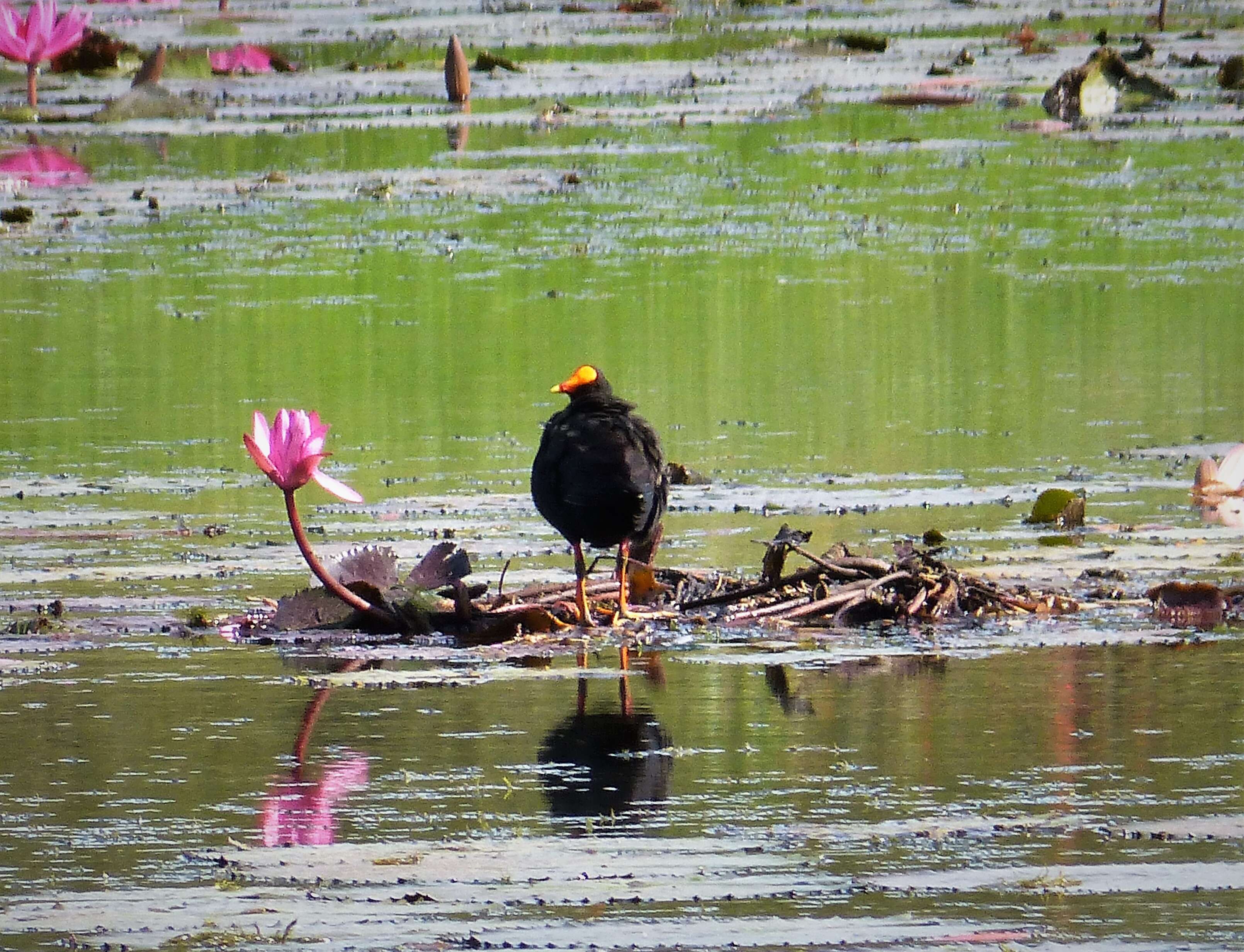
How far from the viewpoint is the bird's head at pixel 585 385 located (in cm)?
663

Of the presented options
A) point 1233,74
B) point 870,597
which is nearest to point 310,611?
point 870,597

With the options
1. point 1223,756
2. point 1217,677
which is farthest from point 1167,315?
point 1223,756

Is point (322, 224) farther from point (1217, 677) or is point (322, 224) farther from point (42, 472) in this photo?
point (1217, 677)

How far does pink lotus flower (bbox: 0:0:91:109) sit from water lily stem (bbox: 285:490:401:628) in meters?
11.4

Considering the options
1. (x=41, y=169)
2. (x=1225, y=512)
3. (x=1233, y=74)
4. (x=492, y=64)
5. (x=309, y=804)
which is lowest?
(x=309, y=804)

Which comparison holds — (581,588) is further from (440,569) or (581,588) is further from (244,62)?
(244,62)

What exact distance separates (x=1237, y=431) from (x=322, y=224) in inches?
252

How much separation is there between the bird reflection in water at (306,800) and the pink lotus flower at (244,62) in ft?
50.1

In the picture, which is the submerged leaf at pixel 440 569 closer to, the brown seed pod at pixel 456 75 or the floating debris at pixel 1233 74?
the brown seed pod at pixel 456 75

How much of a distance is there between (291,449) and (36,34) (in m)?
11.8

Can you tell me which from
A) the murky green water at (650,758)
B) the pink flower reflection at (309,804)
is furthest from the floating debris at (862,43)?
the pink flower reflection at (309,804)

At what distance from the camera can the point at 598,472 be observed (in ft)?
21.0

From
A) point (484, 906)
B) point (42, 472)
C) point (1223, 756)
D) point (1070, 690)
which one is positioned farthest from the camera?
point (42, 472)

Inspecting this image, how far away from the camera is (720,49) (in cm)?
2083
